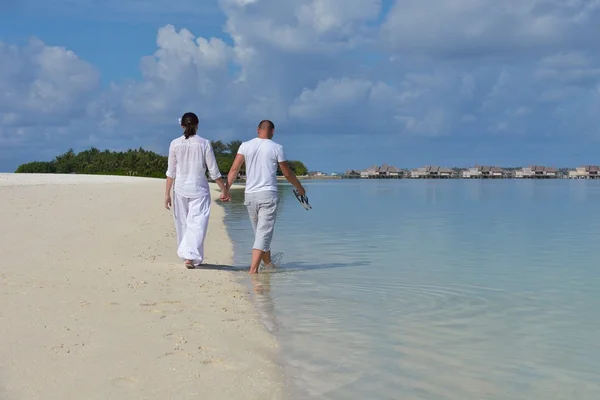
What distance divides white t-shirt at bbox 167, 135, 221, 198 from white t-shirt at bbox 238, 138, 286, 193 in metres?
0.47

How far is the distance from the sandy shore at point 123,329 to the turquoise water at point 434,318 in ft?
1.34

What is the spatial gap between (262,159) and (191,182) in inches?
42.2

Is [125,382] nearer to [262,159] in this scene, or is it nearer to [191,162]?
[262,159]

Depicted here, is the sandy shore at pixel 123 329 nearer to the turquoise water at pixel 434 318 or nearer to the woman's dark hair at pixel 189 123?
the turquoise water at pixel 434 318

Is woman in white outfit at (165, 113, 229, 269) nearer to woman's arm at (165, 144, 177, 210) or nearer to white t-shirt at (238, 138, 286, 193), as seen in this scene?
woman's arm at (165, 144, 177, 210)

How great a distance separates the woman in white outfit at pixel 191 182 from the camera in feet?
29.3

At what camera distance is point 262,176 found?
8805 millimetres

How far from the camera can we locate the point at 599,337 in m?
5.89

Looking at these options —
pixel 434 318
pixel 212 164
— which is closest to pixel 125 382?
pixel 434 318

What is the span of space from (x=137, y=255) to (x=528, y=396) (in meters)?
7.28

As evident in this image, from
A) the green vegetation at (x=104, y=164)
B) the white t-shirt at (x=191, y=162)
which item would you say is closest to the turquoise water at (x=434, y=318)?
the white t-shirt at (x=191, y=162)

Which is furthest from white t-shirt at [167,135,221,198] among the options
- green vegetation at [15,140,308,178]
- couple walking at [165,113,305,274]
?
green vegetation at [15,140,308,178]

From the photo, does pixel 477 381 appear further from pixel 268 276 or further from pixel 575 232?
pixel 575 232

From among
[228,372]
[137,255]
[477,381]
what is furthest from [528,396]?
[137,255]
